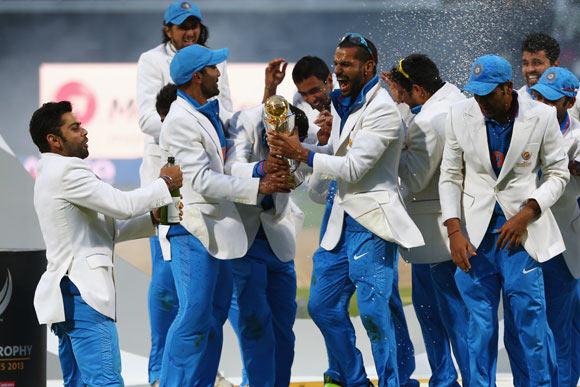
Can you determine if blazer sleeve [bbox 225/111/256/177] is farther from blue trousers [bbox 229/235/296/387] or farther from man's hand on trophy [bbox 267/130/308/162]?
blue trousers [bbox 229/235/296/387]

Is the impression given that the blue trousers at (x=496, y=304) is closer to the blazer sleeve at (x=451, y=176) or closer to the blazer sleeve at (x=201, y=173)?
the blazer sleeve at (x=451, y=176)

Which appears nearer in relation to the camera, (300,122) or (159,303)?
(300,122)

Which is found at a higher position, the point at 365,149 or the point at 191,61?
the point at 191,61

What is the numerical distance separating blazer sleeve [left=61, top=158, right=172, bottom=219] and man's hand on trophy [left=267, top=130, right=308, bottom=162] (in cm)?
66

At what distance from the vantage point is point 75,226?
20.2ft

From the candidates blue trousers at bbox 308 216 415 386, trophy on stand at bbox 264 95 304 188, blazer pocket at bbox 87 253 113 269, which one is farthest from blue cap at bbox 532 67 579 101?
blazer pocket at bbox 87 253 113 269

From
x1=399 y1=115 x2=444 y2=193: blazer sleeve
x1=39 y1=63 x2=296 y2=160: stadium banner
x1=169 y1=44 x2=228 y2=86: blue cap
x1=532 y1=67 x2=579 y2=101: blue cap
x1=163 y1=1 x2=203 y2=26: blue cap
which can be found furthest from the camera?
x1=39 y1=63 x2=296 y2=160: stadium banner

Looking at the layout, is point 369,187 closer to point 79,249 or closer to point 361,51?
point 361,51

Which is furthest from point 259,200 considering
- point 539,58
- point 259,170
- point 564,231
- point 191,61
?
point 539,58

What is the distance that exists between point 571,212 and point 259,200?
1687 millimetres

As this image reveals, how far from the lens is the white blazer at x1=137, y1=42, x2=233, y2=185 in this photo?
779 cm

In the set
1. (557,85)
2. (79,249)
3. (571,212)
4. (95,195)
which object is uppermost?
(557,85)

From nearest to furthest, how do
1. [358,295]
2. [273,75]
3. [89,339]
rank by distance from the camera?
[89,339] < [358,295] < [273,75]

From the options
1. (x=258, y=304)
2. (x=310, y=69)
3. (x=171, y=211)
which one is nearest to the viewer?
(x=171, y=211)
